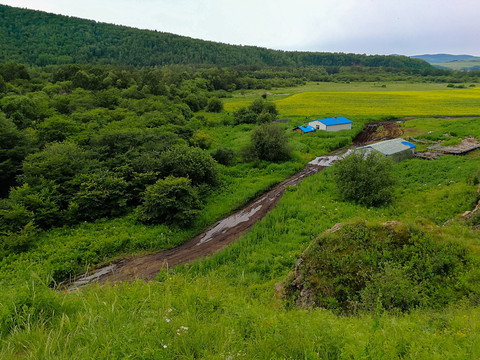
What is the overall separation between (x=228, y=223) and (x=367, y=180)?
12287 millimetres

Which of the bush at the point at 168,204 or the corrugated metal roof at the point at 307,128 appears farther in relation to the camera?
the corrugated metal roof at the point at 307,128

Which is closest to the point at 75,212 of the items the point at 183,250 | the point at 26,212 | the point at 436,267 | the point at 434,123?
the point at 26,212

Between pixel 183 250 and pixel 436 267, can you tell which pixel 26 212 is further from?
pixel 436 267

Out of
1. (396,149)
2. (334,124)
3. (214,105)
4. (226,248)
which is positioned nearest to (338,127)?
(334,124)

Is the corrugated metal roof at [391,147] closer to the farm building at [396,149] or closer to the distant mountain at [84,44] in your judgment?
the farm building at [396,149]

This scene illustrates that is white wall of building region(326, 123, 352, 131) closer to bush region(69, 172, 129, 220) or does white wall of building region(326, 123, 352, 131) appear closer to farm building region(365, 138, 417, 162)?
farm building region(365, 138, 417, 162)

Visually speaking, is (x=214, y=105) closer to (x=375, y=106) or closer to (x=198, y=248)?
(x=375, y=106)

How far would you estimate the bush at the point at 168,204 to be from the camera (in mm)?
20406

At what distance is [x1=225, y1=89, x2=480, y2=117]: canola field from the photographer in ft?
204

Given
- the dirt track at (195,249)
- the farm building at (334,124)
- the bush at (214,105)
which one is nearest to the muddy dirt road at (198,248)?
the dirt track at (195,249)

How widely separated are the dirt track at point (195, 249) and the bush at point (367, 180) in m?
6.41

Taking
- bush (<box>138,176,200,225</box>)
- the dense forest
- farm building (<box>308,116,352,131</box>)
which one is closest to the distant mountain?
the dense forest

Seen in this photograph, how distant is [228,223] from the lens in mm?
22312

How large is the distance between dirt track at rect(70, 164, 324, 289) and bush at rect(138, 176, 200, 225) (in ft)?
6.91
